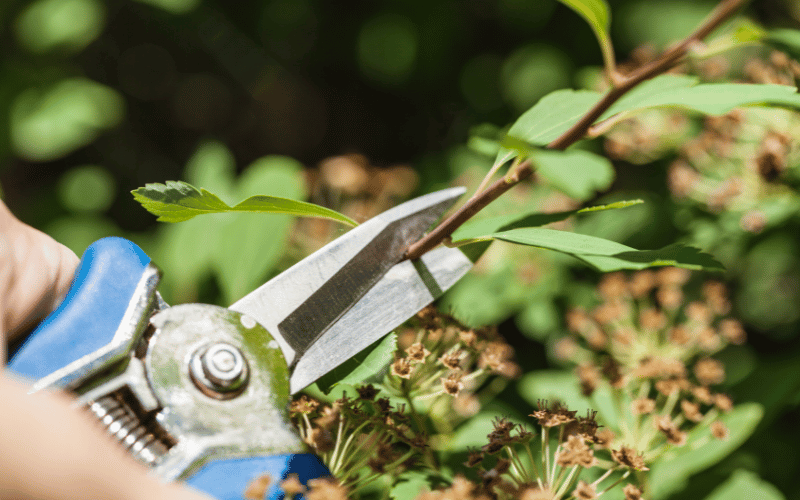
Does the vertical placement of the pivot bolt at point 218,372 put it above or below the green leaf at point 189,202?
below

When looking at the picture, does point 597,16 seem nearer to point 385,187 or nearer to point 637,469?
point 637,469

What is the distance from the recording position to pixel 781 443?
1.09 m

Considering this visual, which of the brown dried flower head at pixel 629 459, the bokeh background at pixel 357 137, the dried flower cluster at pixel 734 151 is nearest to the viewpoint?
the brown dried flower head at pixel 629 459

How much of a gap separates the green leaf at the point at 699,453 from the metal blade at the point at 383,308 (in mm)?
473

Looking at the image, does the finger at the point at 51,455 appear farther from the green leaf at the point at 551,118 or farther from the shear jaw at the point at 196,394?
the green leaf at the point at 551,118

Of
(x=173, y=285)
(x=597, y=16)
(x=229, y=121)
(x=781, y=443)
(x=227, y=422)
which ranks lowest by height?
(x=781, y=443)

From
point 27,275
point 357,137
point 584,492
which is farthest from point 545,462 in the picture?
point 357,137

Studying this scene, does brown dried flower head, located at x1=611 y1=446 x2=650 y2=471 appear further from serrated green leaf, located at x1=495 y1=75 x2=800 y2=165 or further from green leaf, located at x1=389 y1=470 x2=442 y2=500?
serrated green leaf, located at x1=495 y1=75 x2=800 y2=165

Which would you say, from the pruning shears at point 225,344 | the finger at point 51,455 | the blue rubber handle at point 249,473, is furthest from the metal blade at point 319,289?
the finger at point 51,455

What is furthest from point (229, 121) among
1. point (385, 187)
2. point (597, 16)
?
point (597, 16)

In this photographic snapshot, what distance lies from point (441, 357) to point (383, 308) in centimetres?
11

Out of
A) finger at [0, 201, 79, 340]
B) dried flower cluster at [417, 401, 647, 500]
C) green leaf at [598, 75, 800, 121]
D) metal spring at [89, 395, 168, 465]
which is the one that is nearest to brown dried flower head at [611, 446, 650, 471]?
dried flower cluster at [417, 401, 647, 500]

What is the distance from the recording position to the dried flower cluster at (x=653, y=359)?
2.63ft

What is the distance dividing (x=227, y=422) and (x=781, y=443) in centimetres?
107
